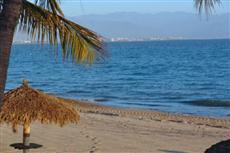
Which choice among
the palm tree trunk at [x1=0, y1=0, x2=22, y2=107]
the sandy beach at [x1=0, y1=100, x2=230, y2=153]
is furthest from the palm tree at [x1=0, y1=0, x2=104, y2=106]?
the sandy beach at [x1=0, y1=100, x2=230, y2=153]

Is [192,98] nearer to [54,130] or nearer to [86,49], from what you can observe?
[54,130]

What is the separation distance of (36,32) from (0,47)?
1839 mm

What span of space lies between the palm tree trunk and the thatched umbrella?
2675 millimetres

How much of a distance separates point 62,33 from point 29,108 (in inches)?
56.1

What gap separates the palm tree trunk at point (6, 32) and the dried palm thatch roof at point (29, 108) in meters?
2.67

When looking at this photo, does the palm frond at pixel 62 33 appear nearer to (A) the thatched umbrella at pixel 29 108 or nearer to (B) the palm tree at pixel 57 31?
(B) the palm tree at pixel 57 31

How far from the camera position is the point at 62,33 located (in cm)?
598

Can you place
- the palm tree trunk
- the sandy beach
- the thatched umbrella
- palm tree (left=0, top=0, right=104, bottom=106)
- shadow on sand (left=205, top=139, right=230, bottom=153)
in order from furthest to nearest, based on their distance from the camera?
the sandy beach → the thatched umbrella → palm tree (left=0, top=0, right=104, bottom=106) → shadow on sand (left=205, top=139, right=230, bottom=153) → the palm tree trunk

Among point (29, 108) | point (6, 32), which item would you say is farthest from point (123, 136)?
point (6, 32)

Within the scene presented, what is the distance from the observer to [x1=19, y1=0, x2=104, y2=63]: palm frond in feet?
19.6

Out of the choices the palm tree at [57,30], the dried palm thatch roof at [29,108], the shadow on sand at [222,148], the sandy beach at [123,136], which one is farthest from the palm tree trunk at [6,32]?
the sandy beach at [123,136]

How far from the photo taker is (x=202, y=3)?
182 inches

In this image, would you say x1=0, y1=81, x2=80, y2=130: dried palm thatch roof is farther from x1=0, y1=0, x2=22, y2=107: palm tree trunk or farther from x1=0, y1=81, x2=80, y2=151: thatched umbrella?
x1=0, y1=0, x2=22, y2=107: palm tree trunk

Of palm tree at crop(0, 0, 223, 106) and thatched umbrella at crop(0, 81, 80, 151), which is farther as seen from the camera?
thatched umbrella at crop(0, 81, 80, 151)
